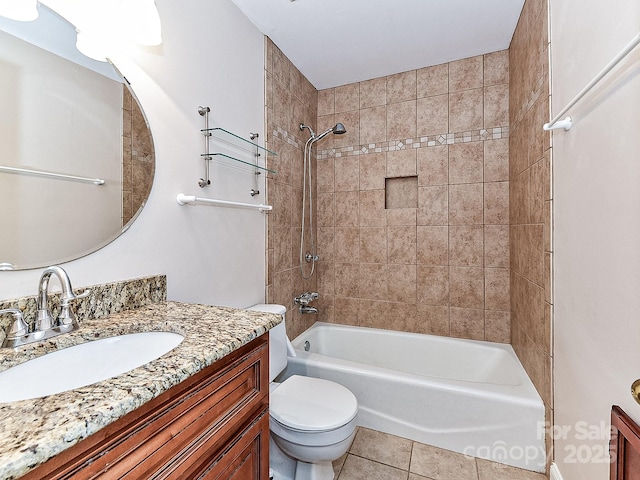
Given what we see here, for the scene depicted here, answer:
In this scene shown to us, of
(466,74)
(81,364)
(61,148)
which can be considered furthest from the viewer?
(466,74)

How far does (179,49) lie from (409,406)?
7.25ft

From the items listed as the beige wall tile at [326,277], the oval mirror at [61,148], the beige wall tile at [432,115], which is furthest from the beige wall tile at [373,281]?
the oval mirror at [61,148]

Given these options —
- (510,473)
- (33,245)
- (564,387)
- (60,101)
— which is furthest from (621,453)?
(60,101)

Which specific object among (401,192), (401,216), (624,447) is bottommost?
(624,447)

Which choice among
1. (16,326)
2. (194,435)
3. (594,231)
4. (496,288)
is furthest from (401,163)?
(16,326)

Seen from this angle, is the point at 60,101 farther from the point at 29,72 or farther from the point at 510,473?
the point at 510,473

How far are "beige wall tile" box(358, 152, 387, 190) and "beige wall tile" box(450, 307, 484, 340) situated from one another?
3.88 ft

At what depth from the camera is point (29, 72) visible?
3.00 feet

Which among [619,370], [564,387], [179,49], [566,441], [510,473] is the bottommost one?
[510,473]

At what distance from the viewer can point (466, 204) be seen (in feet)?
7.67

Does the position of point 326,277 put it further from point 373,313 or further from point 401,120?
point 401,120

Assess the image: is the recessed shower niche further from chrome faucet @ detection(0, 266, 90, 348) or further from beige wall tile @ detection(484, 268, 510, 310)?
chrome faucet @ detection(0, 266, 90, 348)

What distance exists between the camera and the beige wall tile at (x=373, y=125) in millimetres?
2574

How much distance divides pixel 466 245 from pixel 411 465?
1518 mm
